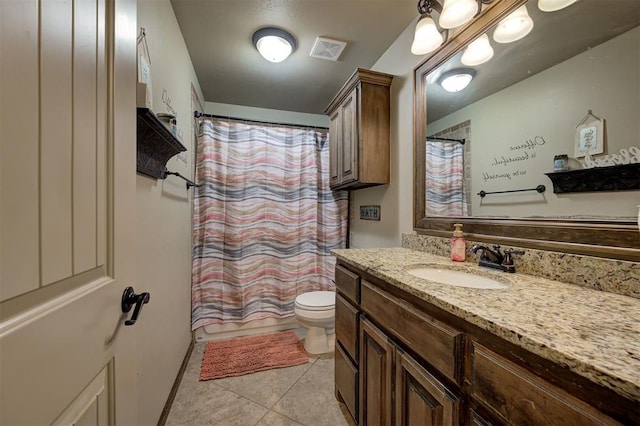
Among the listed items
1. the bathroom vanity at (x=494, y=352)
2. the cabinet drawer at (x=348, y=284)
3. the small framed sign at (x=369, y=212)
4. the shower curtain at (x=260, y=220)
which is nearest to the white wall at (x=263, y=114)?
the shower curtain at (x=260, y=220)

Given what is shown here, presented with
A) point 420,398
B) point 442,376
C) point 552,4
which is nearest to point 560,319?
point 442,376

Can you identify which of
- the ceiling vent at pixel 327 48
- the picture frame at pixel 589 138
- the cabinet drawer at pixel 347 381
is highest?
the ceiling vent at pixel 327 48

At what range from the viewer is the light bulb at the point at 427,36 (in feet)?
4.42

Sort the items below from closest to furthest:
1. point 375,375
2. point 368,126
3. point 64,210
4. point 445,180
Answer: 1. point 64,210
2. point 375,375
3. point 445,180
4. point 368,126

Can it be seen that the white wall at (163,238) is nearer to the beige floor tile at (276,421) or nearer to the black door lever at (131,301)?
the black door lever at (131,301)

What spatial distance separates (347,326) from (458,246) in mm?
710

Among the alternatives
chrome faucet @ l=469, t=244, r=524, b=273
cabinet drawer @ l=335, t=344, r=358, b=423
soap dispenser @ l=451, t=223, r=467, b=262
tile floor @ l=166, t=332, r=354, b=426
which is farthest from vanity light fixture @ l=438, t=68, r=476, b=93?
tile floor @ l=166, t=332, r=354, b=426

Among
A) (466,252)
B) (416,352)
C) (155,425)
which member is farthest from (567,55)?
(155,425)

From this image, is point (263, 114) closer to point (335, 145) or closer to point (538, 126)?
point (335, 145)

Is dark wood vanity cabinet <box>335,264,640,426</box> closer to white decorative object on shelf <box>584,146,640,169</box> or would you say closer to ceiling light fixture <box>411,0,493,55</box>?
white decorative object on shelf <box>584,146,640,169</box>

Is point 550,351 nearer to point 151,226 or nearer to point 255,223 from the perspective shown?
point 151,226

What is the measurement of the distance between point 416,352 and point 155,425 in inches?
55.7

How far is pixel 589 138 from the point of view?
871mm

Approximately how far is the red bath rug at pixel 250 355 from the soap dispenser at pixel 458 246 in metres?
1.44
